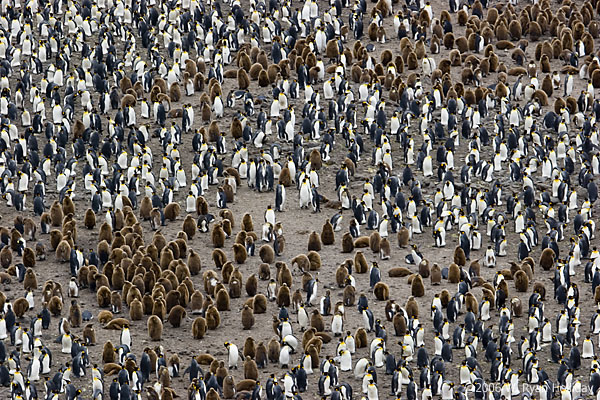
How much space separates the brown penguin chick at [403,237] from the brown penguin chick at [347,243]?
3.70 ft

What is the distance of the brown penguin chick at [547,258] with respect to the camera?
A: 30.2 metres

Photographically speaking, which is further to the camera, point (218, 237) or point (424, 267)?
point (218, 237)

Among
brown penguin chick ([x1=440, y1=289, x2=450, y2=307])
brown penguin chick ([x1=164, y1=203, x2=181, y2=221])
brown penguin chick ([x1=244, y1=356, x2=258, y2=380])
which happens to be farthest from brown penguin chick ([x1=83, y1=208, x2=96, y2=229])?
brown penguin chick ([x1=440, y1=289, x2=450, y2=307])

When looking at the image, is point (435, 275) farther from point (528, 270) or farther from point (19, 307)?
point (19, 307)

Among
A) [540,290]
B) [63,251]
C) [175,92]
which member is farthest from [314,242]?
[175,92]

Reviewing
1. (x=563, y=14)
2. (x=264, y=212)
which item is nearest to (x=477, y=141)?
(x=264, y=212)

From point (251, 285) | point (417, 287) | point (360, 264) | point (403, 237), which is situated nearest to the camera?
point (417, 287)

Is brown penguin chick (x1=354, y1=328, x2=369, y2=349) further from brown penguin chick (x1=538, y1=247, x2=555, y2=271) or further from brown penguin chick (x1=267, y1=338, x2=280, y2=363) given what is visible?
brown penguin chick (x1=538, y1=247, x2=555, y2=271)

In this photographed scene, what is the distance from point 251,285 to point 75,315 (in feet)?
12.3

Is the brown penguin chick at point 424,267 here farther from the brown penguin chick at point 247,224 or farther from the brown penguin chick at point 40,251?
the brown penguin chick at point 40,251

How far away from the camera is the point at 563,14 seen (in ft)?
140

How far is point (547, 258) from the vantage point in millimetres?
30250

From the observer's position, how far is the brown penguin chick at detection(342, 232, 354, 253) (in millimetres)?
30797

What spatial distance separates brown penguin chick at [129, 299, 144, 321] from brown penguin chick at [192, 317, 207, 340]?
4.14 feet
